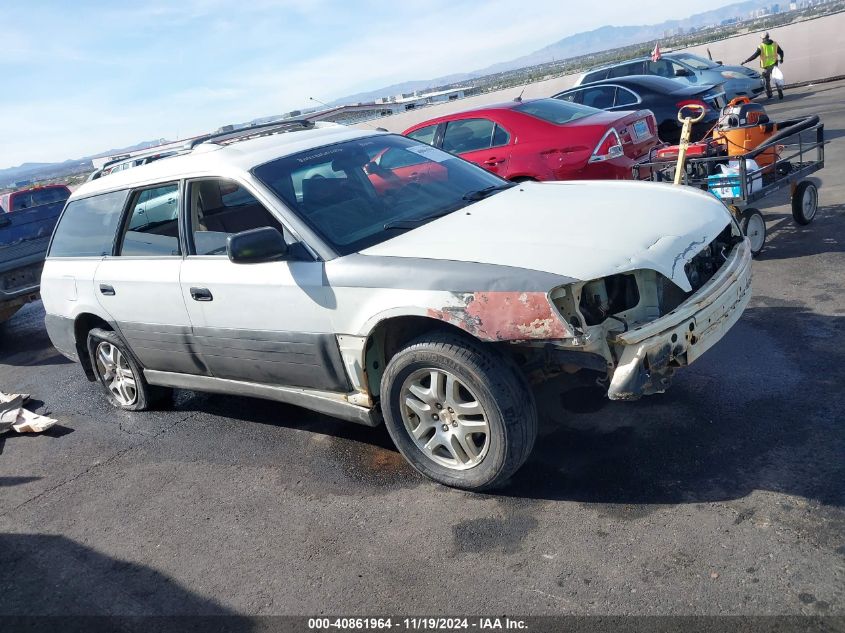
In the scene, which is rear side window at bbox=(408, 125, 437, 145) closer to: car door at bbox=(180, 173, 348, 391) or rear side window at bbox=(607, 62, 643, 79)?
car door at bbox=(180, 173, 348, 391)

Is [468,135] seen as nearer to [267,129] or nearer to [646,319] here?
[267,129]

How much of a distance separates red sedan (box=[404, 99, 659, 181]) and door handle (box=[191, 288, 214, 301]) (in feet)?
13.3

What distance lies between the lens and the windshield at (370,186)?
416 cm

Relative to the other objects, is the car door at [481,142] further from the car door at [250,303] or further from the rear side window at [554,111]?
the car door at [250,303]

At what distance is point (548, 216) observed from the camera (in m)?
3.97

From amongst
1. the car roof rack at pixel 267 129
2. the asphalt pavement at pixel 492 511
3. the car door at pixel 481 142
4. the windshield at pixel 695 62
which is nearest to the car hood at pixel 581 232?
the asphalt pavement at pixel 492 511

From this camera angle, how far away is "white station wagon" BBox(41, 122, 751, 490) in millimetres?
3379

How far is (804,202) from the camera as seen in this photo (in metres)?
7.12

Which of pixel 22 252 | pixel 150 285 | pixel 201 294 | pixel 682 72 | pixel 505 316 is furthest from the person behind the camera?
pixel 682 72

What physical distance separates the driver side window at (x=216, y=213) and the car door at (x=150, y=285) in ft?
0.53

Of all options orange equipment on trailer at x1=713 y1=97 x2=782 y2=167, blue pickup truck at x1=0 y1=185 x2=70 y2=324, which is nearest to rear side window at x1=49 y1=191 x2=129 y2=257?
blue pickup truck at x1=0 y1=185 x2=70 y2=324

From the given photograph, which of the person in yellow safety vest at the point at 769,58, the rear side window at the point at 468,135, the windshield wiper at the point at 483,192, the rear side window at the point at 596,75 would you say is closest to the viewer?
the windshield wiper at the point at 483,192

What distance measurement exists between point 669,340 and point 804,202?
4753mm

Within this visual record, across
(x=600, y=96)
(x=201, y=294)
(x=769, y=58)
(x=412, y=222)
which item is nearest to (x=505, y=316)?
(x=412, y=222)
